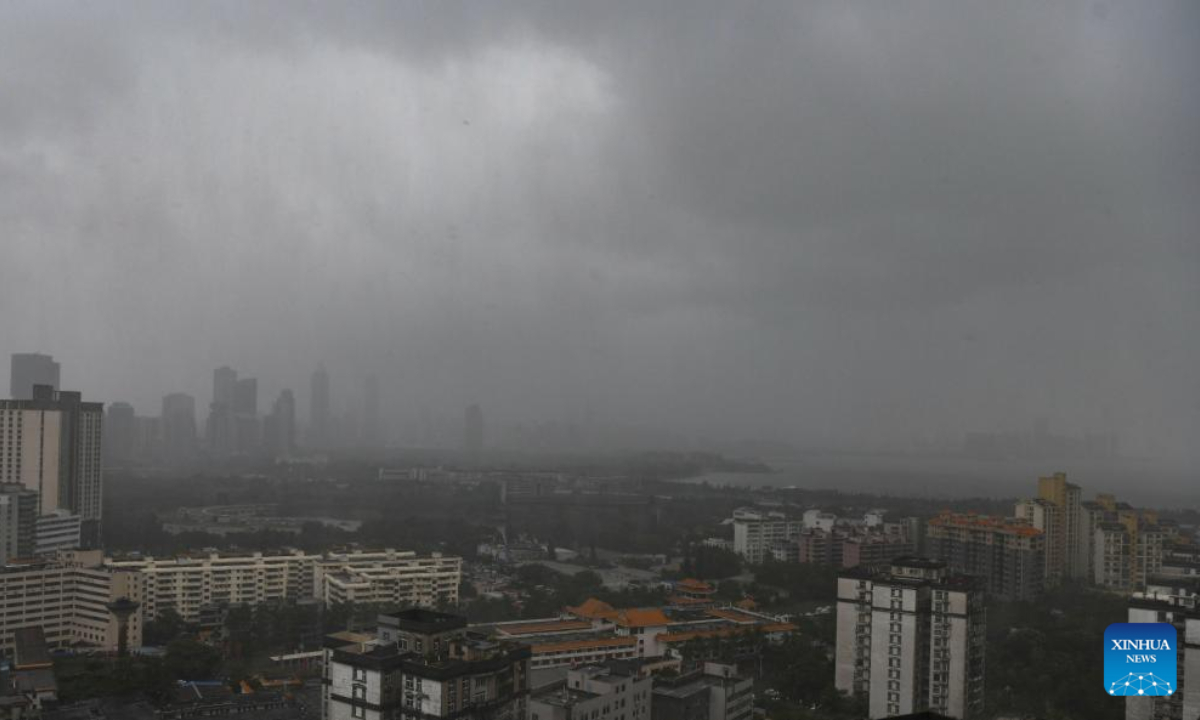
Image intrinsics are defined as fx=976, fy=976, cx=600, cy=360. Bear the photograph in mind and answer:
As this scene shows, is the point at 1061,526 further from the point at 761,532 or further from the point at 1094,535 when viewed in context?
the point at 761,532

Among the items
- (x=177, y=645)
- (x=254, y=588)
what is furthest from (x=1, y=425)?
(x=177, y=645)

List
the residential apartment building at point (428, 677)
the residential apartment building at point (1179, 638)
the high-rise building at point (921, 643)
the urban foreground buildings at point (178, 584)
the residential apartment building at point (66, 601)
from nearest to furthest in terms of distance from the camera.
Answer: the residential apartment building at point (428, 677) → the residential apartment building at point (1179, 638) → the high-rise building at point (921, 643) → the residential apartment building at point (66, 601) → the urban foreground buildings at point (178, 584)

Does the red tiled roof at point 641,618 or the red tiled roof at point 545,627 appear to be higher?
the red tiled roof at point 641,618

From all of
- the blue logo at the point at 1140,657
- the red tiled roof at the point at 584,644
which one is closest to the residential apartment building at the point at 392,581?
the red tiled roof at the point at 584,644

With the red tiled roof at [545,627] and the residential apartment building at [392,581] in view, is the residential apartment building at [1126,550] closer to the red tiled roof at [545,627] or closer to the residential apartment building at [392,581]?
the red tiled roof at [545,627]

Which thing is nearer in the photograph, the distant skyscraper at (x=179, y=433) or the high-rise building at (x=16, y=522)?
the high-rise building at (x=16, y=522)

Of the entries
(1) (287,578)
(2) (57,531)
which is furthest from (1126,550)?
(2) (57,531)
